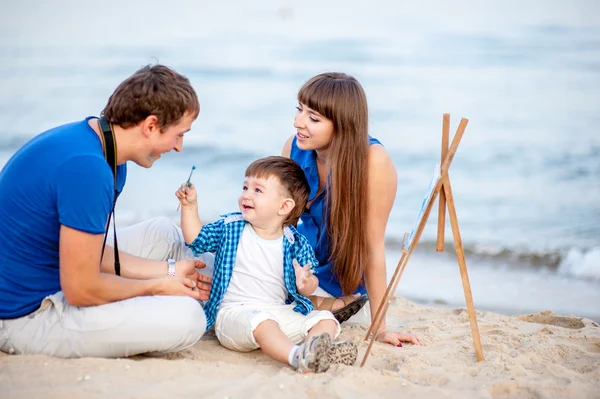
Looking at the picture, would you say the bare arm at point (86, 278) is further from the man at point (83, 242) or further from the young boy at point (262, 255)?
the young boy at point (262, 255)

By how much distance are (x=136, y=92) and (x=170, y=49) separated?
14025 mm

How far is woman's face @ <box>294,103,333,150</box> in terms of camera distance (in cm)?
418

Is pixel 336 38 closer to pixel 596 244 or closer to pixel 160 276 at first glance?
pixel 596 244

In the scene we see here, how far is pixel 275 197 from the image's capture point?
12.9ft

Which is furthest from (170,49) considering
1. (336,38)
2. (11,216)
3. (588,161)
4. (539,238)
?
(11,216)

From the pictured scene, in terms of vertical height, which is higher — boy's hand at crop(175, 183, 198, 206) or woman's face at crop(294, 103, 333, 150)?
woman's face at crop(294, 103, 333, 150)

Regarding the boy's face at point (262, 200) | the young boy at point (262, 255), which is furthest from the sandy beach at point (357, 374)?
the boy's face at point (262, 200)

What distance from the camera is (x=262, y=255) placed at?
3973 mm

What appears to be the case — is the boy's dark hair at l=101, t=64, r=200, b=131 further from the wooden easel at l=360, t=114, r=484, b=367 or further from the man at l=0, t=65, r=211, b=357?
the wooden easel at l=360, t=114, r=484, b=367

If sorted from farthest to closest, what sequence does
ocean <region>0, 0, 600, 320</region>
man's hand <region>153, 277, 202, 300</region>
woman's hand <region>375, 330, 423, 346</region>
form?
ocean <region>0, 0, 600, 320</region> < woman's hand <region>375, 330, 423, 346</region> < man's hand <region>153, 277, 202, 300</region>

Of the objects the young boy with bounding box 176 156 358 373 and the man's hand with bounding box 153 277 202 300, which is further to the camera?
the young boy with bounding box 176 156 358 373

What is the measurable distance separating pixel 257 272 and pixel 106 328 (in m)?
0.96

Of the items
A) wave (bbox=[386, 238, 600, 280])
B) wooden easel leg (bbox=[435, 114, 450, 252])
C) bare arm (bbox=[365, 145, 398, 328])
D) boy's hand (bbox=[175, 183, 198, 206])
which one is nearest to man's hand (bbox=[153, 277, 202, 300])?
boy's hand (bbox=[175, 183, 198, 206])

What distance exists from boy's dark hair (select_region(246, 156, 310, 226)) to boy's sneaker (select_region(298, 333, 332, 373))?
933 mm
